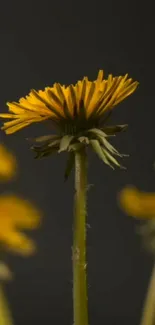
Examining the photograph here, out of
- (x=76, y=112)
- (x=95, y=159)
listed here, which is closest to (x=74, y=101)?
(x=76, y=112)

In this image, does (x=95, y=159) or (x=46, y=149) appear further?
(x=95, y=159)

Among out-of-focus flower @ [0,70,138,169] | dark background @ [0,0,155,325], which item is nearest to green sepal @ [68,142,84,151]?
out-of-focus flower @ [0,70,138,169]

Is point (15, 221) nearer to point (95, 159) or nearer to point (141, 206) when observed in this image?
point (141, 206)

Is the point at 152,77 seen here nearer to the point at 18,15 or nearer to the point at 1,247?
the point at 18,15

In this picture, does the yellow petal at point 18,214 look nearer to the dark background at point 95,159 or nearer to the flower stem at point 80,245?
the flower stem at point 80,245

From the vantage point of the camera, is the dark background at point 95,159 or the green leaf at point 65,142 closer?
the green leaf at point 65,142

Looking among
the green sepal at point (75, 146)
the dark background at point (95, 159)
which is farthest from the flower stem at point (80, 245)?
the dark background at point (95, 159)
